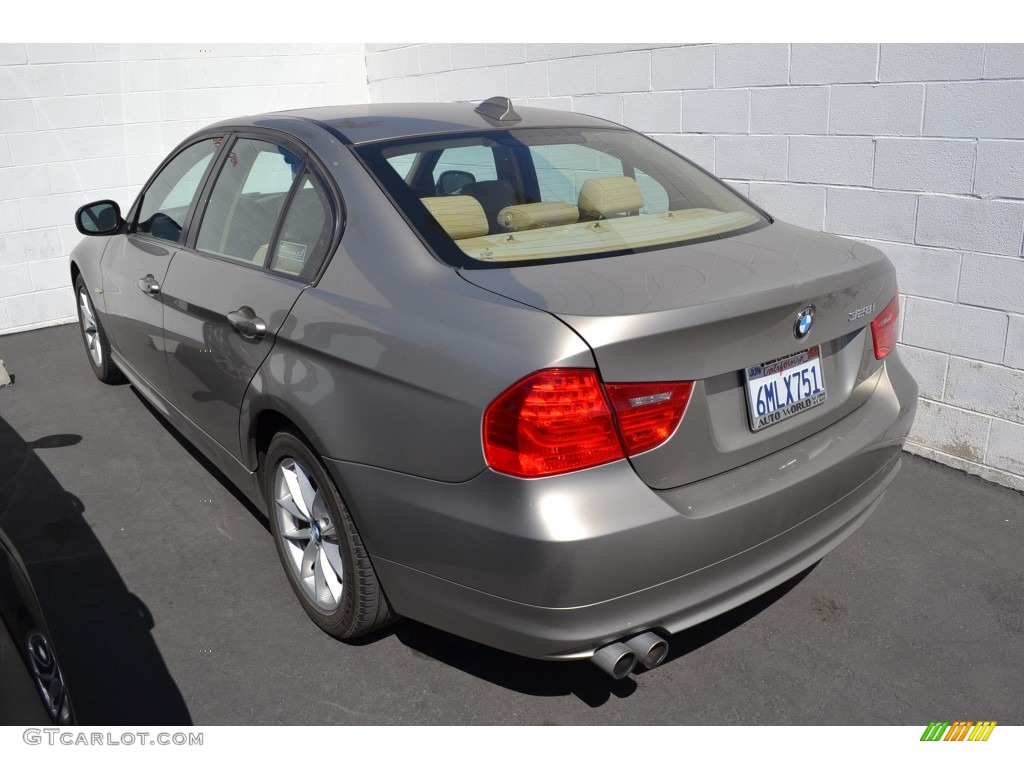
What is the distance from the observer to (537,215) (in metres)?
2.91

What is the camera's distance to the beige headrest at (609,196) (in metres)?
3.02

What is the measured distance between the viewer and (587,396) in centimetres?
209

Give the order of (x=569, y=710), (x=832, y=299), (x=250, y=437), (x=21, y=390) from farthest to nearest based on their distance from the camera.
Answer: (x=21, y=390)
(x=250, y=437)
(x=569, y=710)
(x=832, y=299)

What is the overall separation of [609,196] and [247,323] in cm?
130

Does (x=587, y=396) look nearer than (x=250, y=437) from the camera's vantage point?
Yes

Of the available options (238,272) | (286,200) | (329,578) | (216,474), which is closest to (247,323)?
(238,272)

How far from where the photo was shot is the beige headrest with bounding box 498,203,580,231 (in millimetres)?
2849

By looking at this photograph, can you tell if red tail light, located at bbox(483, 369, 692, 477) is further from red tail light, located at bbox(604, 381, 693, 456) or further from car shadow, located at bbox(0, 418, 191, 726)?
car shadow, located at bbox(0, 418, 191, 726)

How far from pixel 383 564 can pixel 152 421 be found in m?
3.02

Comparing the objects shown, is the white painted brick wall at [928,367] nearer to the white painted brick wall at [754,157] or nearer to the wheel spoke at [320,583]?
the white painted brick wall at [754,157]

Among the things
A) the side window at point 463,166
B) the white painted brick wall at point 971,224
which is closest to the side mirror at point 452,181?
the side window at point 463,166
